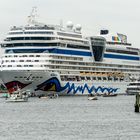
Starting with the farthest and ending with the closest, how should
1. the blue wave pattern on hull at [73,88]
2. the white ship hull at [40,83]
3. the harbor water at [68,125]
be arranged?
→ the blue wave pattern on hull at [73,88] → the white ship hull at [40,83] → the harbor water at [68,125]

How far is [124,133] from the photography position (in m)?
66.9

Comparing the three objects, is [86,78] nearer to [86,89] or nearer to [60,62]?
[86,89]

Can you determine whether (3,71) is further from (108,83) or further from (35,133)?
(35,133)

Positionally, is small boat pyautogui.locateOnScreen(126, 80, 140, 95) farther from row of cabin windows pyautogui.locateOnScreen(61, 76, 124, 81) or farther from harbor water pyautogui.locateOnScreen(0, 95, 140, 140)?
harbor water pyautogui.locateOnScreen(0, 95, 140, 140)

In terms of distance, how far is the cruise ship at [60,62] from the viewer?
137000 millimetres

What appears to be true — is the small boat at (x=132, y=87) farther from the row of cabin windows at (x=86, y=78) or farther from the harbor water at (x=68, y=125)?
the harbor water at (x=68, y=125)

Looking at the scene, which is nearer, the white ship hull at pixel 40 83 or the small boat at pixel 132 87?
the white ship hull at pixel 40 83

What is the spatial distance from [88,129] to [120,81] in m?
93.1

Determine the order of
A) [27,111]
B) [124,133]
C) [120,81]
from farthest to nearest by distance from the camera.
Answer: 1. [120,81]
2. [27,111]
3. [124,133]

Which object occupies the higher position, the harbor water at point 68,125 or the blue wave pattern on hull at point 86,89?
the blue wave pattern on hull at point 86,89

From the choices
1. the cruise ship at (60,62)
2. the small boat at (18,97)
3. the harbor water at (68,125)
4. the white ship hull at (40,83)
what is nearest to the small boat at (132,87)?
the cruise ship at (60,62)

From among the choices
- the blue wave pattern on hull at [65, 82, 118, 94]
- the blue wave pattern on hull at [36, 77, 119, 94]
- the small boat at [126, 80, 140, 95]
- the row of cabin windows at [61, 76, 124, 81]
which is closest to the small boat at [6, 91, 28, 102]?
the blue wave pattern on hull at [36, 77, 119, 94]

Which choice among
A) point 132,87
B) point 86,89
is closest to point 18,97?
point 86,89

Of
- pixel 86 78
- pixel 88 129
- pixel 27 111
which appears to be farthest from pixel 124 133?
pixel 86 78
